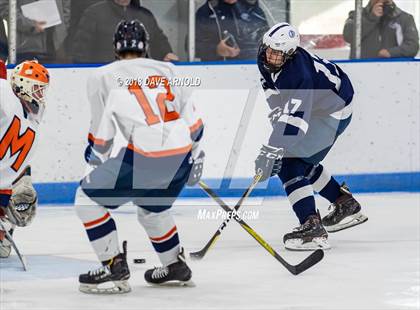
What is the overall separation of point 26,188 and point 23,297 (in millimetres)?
840

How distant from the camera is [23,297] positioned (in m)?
4.11

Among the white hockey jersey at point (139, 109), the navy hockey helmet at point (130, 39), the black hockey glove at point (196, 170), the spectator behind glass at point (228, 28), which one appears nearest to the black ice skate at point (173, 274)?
the black hockey glove at point (196, 170)

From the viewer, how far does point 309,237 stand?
5.11m

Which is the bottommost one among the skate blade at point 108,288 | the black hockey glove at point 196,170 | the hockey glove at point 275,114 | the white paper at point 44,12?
the skate blade at point 108,288

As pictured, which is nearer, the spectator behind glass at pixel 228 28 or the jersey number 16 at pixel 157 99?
the jersey number 16 at pixel 157 99

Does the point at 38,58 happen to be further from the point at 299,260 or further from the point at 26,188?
the point at 299,260

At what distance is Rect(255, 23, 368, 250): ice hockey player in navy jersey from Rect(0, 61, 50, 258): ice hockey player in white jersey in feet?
3.09

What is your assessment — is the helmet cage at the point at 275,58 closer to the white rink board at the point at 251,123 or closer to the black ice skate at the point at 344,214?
the black ice skate at the point at 344,214

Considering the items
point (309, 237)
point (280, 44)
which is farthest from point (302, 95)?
point (309, 237)

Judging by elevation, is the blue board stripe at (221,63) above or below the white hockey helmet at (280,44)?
below

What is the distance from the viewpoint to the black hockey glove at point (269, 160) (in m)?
4.91

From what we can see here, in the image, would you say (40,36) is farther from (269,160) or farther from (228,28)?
(269,160)

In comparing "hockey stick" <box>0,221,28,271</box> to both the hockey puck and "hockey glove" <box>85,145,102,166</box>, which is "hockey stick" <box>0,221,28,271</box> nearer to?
the hockey puck

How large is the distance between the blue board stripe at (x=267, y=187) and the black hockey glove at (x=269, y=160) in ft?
5.50
